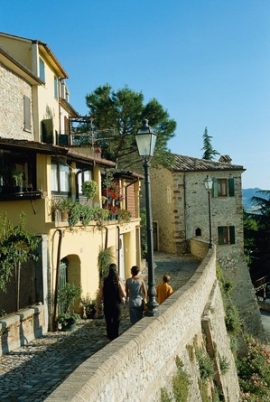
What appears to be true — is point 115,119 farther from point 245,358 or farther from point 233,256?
point 245,358

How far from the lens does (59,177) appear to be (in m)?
14.3

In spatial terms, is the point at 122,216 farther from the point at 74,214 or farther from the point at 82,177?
the point at 74,214

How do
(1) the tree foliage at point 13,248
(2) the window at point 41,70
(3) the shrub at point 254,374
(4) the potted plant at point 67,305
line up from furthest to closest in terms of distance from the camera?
(2) the window at point 41,70 < (3) the shrub at point 254,374 < (4) the potted plant at point 67,305 < (1) the tree foliage at point 13,248

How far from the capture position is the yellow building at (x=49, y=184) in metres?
12.6

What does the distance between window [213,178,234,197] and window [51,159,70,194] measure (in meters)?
19.4

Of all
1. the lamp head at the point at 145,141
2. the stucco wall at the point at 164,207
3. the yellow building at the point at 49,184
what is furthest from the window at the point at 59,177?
the stucco wall at the point at 164,207

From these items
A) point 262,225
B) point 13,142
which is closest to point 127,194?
point 13,142

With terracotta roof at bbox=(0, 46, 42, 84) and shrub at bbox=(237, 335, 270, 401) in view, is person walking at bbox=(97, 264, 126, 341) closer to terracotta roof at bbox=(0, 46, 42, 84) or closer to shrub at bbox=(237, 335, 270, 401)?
shrub at bbox=(237, 335, 270, 401)

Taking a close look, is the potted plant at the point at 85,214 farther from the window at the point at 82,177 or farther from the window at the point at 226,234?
the window at the point at 226,234

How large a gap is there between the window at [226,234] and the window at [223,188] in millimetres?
2378

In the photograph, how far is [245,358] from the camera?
18.1 meters

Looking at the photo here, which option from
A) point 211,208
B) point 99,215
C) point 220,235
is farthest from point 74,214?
point 220,235

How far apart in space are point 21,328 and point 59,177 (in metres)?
5.25

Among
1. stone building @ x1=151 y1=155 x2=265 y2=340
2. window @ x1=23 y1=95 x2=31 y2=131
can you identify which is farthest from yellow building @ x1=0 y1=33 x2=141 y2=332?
stone building @ x1=151 y1=155 x2=265 y2=340
